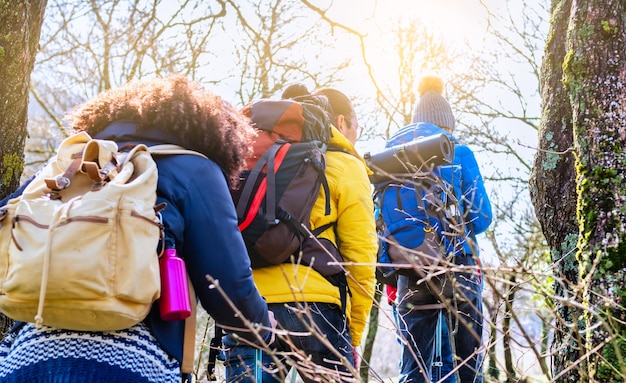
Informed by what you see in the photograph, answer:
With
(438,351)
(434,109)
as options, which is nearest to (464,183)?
(434,109)

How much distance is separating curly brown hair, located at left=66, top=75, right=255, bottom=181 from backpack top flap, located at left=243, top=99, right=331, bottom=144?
864mm

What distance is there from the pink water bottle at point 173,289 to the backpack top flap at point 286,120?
130 cm

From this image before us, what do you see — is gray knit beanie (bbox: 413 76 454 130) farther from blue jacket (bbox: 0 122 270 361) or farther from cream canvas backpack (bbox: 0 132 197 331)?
cream canvas backpack (bbox: 0 132 197 331)

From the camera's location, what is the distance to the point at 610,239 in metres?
2.43

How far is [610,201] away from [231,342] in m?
1.58

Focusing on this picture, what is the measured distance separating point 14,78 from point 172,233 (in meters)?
1.59

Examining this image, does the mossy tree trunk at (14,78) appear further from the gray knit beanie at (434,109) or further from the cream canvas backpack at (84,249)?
the gray knit beanie at (434,109)

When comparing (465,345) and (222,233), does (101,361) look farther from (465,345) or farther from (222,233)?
(465,345)

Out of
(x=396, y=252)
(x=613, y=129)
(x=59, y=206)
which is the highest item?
(x=613, y=129)

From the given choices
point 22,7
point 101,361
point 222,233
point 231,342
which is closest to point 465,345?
point 231,342

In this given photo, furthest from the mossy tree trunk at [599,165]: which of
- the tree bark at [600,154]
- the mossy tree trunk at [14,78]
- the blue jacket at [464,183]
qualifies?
the mossy tree trunk at [14,78]

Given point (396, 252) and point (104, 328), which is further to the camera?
point (396, 252)

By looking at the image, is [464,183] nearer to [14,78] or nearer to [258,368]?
[258,368]

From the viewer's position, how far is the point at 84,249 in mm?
1637
